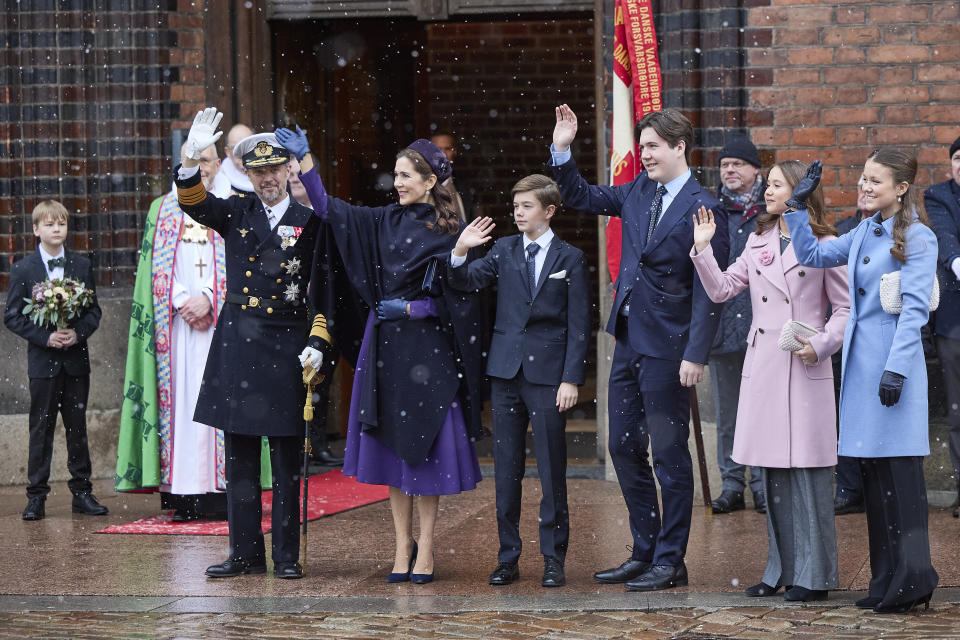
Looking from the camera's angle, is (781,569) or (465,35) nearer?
(781,569)

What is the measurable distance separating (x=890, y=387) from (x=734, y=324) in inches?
93.4

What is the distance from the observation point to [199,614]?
5.79 metres

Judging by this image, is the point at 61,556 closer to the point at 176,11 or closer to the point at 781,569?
the point at 781,569

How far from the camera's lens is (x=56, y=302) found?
8188 millimetres

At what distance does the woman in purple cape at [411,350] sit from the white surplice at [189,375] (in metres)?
1.88

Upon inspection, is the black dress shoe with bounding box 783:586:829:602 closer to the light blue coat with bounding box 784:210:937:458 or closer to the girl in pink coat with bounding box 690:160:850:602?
the girl in pink coat with bounding box 690:160:850:602

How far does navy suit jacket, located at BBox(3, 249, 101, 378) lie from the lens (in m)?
8.30

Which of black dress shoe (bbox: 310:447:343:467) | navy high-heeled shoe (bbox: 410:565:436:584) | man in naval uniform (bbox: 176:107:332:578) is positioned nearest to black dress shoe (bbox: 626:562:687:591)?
navy high-heeled shoe (bbox: 410:565:436:584)

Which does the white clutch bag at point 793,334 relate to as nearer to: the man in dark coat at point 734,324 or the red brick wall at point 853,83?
the man in dark coat at point 734,324

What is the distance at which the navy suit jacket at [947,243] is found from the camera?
762 cm

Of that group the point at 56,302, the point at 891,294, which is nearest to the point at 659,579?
the point at 891,294

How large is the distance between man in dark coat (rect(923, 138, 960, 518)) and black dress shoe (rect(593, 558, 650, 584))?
91.4 inches

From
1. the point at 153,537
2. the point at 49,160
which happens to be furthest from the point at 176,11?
the point at 153,537

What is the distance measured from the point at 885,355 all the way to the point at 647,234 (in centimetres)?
111
